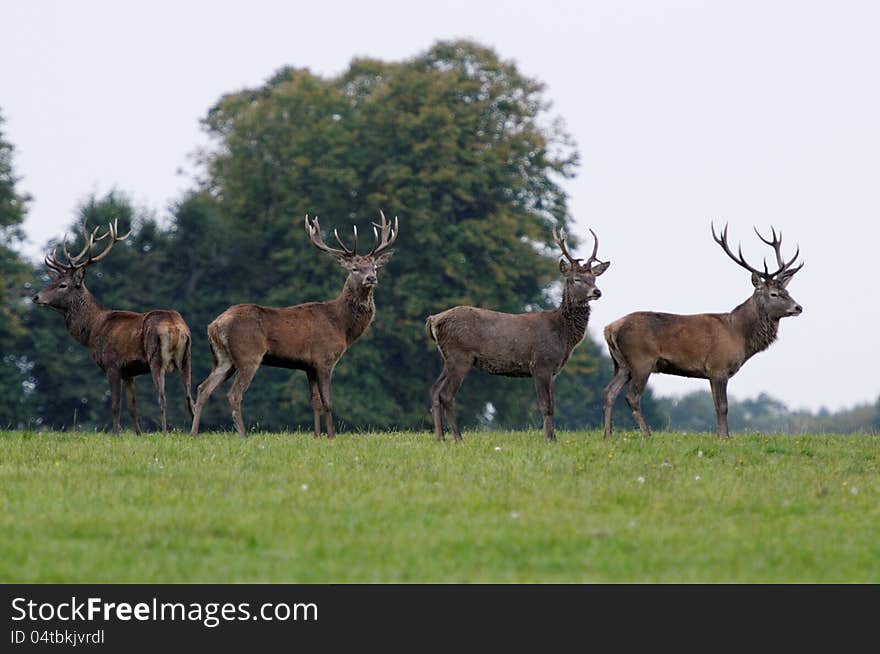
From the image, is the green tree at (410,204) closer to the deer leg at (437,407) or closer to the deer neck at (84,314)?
the deer neck at (84,314)

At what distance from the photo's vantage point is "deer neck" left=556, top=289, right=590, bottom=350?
16.9 metres

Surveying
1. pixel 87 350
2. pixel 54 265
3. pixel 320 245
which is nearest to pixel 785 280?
pixel 320 245

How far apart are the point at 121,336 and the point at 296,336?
286 centimetres

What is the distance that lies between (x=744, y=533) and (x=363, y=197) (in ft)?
98.5

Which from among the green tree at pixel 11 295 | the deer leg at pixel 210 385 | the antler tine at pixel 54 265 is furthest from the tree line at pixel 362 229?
the deer leg at pixel 210 385

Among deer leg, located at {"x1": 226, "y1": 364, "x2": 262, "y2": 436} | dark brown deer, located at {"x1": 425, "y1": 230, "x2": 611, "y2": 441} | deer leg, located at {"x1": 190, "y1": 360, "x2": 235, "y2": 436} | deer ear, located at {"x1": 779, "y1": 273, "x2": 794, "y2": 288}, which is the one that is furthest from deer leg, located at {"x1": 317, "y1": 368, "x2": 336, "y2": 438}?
deer ear, located at {"x1": 779, "y1": 273, "x2": 794, "y2": 288}

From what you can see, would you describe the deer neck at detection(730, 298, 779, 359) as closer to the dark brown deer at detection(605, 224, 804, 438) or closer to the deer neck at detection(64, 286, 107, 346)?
the dark brown deer at detection(605, 224, 804, 438)

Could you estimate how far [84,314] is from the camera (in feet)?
65.2

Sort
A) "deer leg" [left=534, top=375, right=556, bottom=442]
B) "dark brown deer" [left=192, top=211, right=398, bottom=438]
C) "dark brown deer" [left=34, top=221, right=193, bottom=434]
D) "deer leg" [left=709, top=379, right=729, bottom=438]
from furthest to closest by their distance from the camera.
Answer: "dark brown deer" [left=34, top=221, right=193, bottom=434] < "deer leg" [left=709, top=379, right=729, bottom=438] < "dark brown deer" [left=192, top=211, right=398, bottom=438] < "deer leg" [left=534, top=375, right=556, bottom=442]

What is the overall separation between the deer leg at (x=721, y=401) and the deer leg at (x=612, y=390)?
115cm

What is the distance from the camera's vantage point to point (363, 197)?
39.1m
